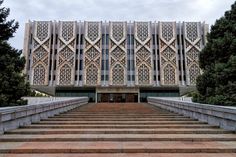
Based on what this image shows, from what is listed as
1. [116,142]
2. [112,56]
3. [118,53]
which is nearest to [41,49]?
[112,56]

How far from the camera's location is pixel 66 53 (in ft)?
152

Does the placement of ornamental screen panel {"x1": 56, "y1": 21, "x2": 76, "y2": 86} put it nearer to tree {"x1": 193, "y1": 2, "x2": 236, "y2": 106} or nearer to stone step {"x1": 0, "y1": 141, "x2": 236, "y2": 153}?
tree {"x1": 193, "y1": 2, "x2": 236, "y2": 106}

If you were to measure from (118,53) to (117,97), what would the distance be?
27.0ft

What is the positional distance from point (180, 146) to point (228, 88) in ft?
19.1

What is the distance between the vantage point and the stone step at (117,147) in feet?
18.3

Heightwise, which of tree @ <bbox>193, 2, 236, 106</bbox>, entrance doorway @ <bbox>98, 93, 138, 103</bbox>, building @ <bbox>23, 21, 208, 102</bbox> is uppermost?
building @ <bbox>23, 21, 208, 102</bbox>

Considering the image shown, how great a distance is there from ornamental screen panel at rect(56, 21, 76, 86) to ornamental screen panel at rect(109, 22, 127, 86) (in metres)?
6.75

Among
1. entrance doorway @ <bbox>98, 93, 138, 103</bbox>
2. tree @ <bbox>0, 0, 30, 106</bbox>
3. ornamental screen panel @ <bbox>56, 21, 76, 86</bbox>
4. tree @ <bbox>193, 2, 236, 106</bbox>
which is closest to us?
tree @ <bbox>193, 2, 236, 106</bbox>

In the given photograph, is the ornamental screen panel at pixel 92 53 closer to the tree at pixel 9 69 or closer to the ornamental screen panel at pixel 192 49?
the ornamental screen panel at pixel 192 49

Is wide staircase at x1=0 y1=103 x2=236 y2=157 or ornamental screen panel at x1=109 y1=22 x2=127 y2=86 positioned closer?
wide staircase at x1=0 y1=103 x2=236 y2=157

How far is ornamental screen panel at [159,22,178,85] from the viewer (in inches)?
1791

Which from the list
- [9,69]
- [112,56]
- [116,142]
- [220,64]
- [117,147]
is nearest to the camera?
[117,147]

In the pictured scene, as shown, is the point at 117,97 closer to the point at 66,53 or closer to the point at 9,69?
the point at 66,53

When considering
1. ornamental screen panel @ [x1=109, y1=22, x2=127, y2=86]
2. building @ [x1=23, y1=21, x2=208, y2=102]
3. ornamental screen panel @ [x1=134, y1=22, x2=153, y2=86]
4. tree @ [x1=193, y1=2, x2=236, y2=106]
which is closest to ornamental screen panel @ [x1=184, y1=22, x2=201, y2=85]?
building @ [x1=23, y1=21, x2=208, y2=102]
